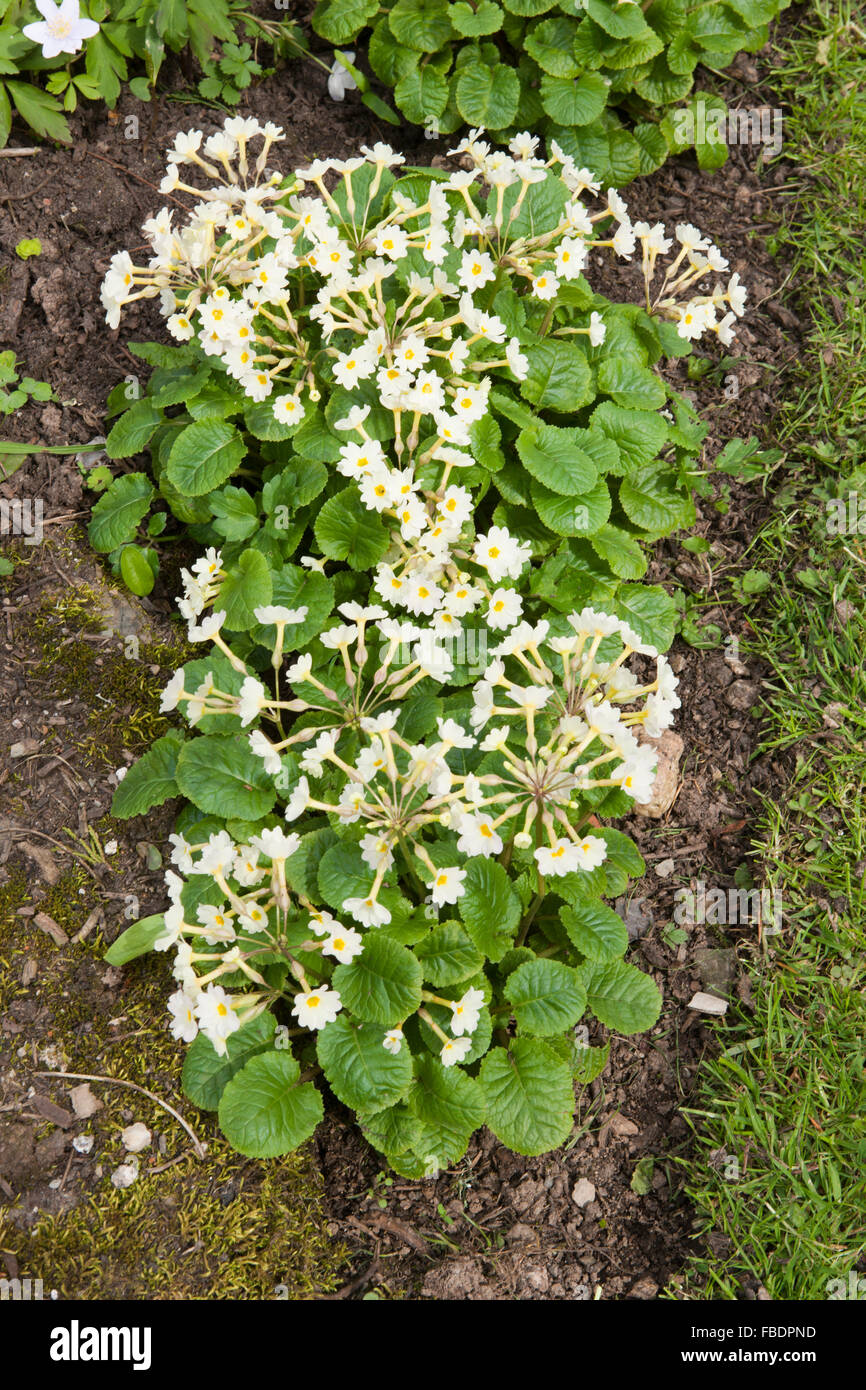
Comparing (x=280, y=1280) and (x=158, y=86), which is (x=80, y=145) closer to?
(x=158, y=86)

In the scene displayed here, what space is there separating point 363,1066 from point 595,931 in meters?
0.67

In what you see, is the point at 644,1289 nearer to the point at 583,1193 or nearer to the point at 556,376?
the point at 583,1193

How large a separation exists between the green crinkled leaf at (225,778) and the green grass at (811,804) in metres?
1.53

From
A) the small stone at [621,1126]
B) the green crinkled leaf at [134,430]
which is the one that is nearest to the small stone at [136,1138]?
the small stone at [621,1126]

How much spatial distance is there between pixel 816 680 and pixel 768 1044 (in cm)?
122

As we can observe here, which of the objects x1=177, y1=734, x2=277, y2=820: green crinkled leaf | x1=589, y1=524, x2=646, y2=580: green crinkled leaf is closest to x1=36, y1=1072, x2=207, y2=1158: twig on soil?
x1=177, y1=734, x2=277, y2=820: green crinkled leaf

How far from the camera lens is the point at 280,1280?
2736mm

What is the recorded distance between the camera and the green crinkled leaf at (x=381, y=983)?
250 cm

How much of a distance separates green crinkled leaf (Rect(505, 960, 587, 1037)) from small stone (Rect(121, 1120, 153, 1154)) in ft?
3.29

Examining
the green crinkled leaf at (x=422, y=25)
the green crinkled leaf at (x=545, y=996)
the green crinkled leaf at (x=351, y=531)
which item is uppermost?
the green crinkled leaf at (x=422, y=25)

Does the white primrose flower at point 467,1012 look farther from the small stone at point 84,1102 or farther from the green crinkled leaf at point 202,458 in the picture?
the green crinkled leaf at point 202,458

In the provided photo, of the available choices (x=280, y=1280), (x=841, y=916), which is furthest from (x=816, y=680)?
(x=280, y=1280)

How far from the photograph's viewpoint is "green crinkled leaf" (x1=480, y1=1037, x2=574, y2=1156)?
256cm

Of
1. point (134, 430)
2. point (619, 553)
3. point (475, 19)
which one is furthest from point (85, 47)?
point (619, 553)
